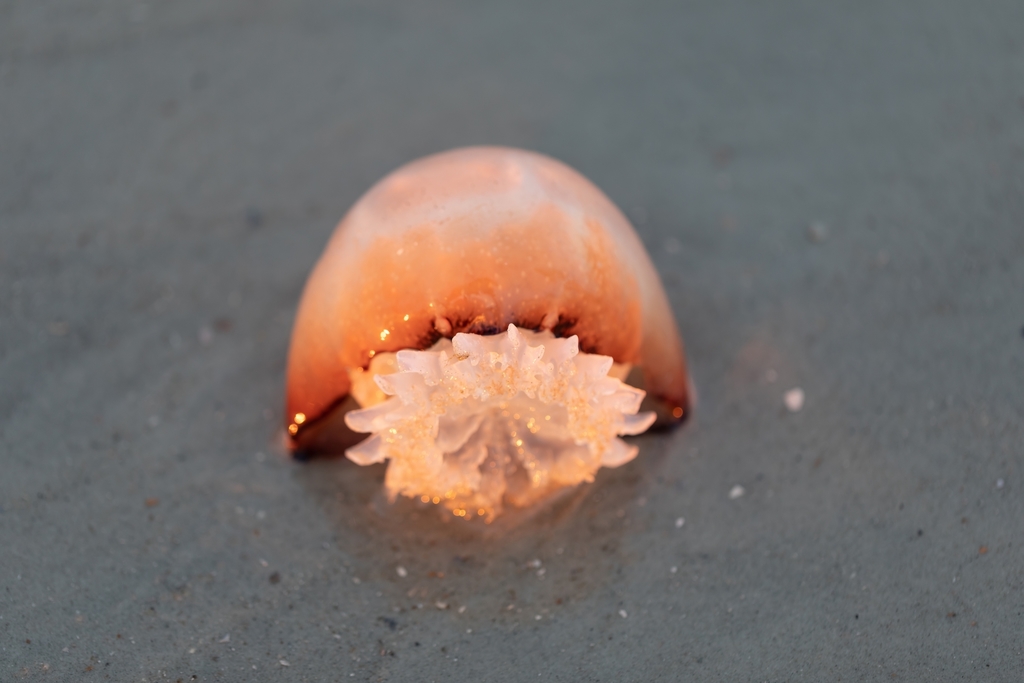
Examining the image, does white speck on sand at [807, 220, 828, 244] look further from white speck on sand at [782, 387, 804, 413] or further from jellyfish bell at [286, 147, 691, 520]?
jellyfish bell at [286, 147, 691, 520]

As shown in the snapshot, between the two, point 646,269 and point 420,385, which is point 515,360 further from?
point 646,269

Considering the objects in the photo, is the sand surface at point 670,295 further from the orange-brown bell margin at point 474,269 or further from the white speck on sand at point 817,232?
the orange-brown bell margin at point 474,269

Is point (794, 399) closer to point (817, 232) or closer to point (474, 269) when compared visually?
point (817, 232)

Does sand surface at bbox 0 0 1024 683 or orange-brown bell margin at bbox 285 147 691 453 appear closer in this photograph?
orange-brown bell margin at bbox 285 147 691 453

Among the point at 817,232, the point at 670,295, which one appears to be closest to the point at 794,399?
the point at 670,295

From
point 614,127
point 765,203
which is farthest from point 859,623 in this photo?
point 614,127

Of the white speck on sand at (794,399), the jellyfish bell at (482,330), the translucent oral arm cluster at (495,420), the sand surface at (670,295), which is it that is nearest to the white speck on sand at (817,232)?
the sand surface at (670,295)

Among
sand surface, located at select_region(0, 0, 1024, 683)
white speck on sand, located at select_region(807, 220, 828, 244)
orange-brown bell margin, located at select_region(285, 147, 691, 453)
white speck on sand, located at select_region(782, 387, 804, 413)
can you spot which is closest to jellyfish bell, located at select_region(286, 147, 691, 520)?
orange-brown bell margin, located at select_region(285, 147, 691, 453)
